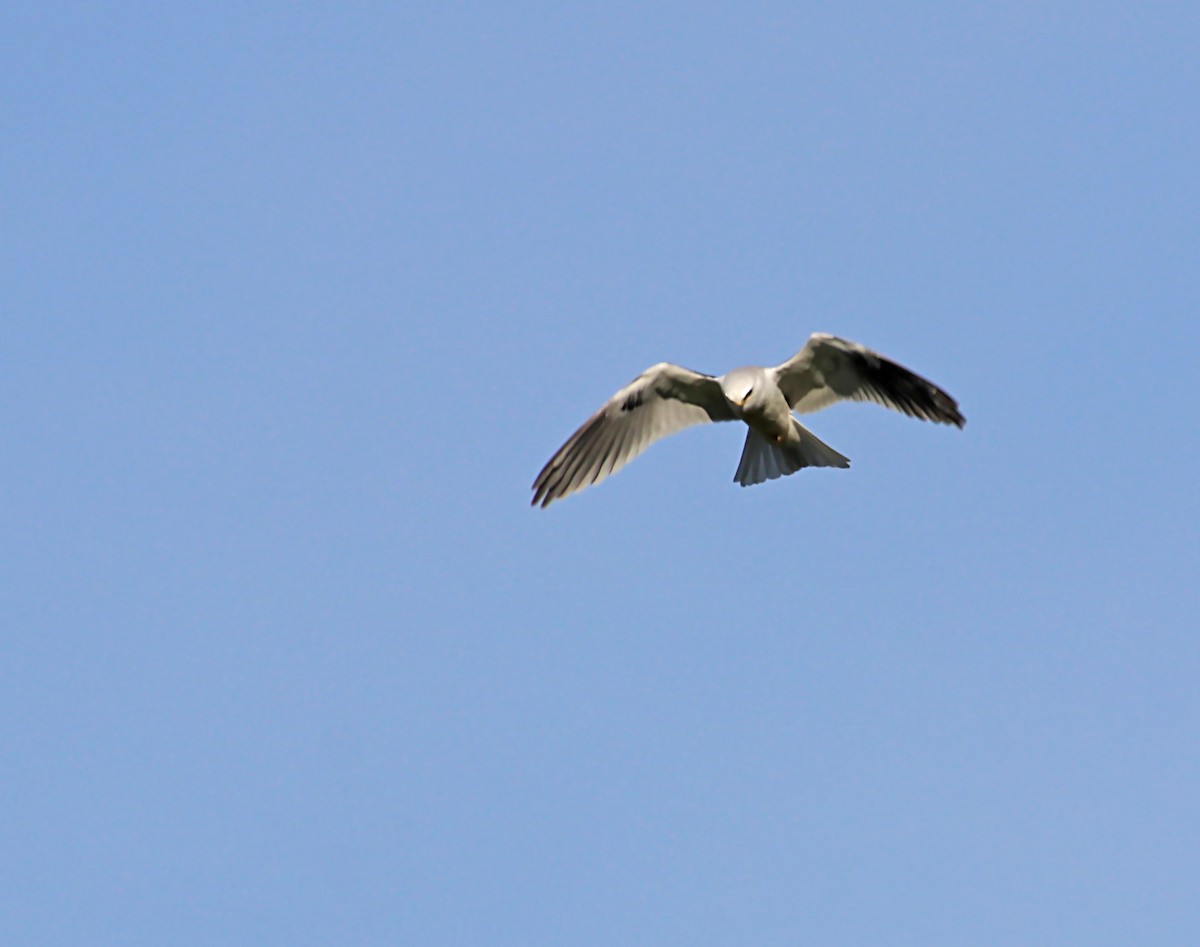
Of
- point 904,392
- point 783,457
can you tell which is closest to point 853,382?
point 904,392

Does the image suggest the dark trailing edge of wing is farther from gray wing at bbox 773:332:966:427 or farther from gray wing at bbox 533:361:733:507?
gray wing at bbox 533:361:733:507

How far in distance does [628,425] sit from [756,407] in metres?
1.45

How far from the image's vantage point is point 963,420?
429 inches

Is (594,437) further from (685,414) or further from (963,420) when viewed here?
(963,420)

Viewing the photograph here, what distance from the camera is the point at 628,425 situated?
11922 mm

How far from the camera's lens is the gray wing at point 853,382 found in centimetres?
1092

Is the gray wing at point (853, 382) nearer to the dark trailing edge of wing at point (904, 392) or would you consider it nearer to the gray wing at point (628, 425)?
the dark trailing edge of wing at point (904, 392)

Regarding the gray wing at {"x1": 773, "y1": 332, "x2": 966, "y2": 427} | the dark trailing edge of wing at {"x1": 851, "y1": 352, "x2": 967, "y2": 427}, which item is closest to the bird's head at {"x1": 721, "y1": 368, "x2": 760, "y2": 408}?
the gray wing at {"x1": 773, "y1": 332, "x2": 966, "y2": 427}

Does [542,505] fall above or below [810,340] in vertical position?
below

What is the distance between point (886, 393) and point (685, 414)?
5.88 ft

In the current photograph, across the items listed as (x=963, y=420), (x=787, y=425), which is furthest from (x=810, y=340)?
(x=963, y=420)

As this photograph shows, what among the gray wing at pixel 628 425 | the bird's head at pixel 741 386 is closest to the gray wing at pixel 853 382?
the bird's head at pixel 741 386

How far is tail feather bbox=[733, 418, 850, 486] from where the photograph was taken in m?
Answer: 11.2

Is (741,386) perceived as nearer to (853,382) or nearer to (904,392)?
(853,382)
